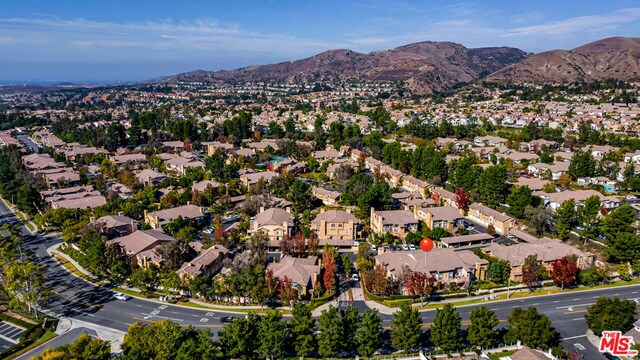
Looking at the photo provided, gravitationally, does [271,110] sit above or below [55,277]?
above

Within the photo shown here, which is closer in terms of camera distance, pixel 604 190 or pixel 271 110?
pixel 604 190

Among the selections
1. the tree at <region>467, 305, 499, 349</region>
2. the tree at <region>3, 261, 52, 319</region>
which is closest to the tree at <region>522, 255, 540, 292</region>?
the tree at <region>467, 305, 499, 349</region>

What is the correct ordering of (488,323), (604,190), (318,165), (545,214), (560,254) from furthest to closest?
(318,165) → (604,190) → (545,214) → (560,254) → (488,323)

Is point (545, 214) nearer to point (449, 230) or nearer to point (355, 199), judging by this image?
point (449, 230)

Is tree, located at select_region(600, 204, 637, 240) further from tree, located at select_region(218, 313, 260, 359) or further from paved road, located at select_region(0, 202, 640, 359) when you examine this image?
tree, located at select_region(218, 313, 260, 359)

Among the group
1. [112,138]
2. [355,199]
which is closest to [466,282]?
[355,199]

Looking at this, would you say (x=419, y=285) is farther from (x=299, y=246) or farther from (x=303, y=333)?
(x=299, y=246)

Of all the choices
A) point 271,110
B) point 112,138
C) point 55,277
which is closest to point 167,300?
point 55,277

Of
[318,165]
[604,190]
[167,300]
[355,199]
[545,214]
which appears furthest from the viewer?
[318,165]

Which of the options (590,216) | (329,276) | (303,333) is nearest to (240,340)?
(303,333)
